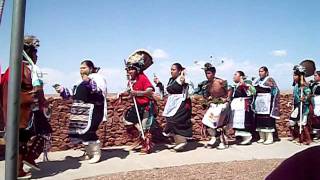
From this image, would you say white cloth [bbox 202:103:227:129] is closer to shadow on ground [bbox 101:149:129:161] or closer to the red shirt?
the red shirt

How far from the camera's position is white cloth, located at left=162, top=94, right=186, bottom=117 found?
7.34 m

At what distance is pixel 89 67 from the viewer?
638 centimetres

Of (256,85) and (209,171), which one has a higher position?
(256,85)

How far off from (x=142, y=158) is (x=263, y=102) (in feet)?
10.2

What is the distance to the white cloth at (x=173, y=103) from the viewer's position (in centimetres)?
734

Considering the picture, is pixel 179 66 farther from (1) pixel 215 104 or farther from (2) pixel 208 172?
(2) pixel 208 172

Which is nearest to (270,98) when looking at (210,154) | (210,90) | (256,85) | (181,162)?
(256,85)

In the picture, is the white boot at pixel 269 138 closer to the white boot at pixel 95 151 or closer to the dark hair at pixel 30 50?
the white boot at pixel 95 151

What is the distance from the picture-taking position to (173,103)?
739 centimetres

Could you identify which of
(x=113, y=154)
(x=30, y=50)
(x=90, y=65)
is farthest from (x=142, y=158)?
(x=30, y=50)

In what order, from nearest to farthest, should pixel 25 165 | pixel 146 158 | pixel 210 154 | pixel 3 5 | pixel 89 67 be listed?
1. pixel 3 5
2. pixel 25 165
3. pixel 89 67
4. pixel 146 158
5. pixel 210 154

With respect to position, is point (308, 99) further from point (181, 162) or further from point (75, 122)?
point (75, 122)

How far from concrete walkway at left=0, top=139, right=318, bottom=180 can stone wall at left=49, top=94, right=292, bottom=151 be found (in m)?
0.22

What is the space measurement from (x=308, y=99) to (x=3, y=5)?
25.0 feet
